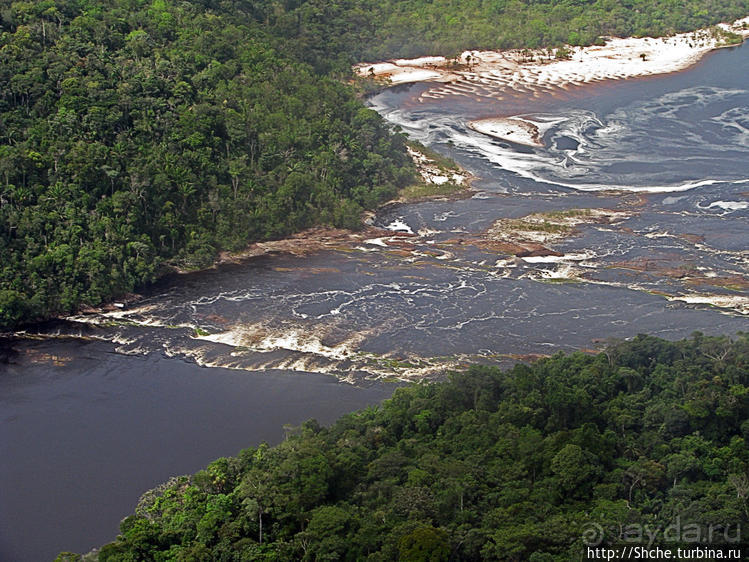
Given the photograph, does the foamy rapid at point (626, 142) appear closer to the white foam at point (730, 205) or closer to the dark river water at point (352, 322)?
the dark river water at point (352, 322)

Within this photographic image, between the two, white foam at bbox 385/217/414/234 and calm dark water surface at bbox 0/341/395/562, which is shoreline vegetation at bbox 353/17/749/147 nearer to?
white foam at bbox 385/217/414/234

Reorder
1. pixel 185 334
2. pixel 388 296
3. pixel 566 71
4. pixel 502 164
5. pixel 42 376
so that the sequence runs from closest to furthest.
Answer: pixel 42 376 < pixel 185 334 < pixel 388 296 < pixel 502 164 < pixel 566 71

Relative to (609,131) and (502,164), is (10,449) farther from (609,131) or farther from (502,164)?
(609,131)

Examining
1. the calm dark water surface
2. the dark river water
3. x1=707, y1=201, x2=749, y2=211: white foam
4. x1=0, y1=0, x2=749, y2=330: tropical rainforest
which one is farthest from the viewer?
x1=707, y1=201, x2=749, y2=211: white foam

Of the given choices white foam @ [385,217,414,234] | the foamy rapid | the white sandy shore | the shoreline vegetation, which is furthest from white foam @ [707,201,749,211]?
the white sandy shore

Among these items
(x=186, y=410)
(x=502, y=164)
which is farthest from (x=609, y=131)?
(x=186, y=410)

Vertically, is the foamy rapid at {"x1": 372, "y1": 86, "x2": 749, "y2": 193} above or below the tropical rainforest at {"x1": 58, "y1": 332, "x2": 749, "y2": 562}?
above

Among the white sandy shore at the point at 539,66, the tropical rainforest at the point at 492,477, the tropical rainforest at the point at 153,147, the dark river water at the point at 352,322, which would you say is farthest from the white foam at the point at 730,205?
the white sandy shore at the point at 539,66

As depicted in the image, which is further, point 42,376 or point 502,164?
point 502,164
